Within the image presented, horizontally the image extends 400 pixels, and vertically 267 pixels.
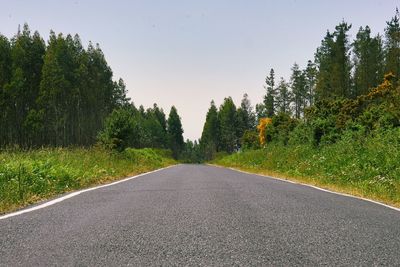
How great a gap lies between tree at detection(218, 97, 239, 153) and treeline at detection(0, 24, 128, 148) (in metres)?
56.9

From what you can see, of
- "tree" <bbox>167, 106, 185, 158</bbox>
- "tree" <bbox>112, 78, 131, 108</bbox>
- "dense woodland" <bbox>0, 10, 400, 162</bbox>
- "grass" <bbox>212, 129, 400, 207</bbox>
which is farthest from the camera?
"tree" <bbox>167, 106, 185, 158</bbox>

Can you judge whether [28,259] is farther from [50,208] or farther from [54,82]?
[54,82]

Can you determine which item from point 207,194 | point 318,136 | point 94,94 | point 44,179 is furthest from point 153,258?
point 94,94

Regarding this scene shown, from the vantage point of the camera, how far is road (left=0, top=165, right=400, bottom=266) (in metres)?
3.71

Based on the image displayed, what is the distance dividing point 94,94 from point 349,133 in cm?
5786

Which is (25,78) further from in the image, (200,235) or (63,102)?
(200,235)

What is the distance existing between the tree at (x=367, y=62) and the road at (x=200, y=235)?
192 feet

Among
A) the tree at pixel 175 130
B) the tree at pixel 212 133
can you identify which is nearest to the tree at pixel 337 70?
the tree at pixel 212 133

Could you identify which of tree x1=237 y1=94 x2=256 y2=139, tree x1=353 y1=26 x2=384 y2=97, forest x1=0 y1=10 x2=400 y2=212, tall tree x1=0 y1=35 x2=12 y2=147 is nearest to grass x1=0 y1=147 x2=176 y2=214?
forest x1=0 y1=10 x2=400 y2=212

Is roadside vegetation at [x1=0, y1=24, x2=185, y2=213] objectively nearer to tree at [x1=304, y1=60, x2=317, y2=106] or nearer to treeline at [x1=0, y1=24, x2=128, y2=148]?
treeline at [x1=0, y1=24, x2=128, y2=148]

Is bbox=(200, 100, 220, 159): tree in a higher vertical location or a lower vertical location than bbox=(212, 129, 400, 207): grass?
higher

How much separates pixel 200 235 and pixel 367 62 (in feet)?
212

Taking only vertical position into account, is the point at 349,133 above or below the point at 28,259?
above

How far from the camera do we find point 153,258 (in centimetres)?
369
